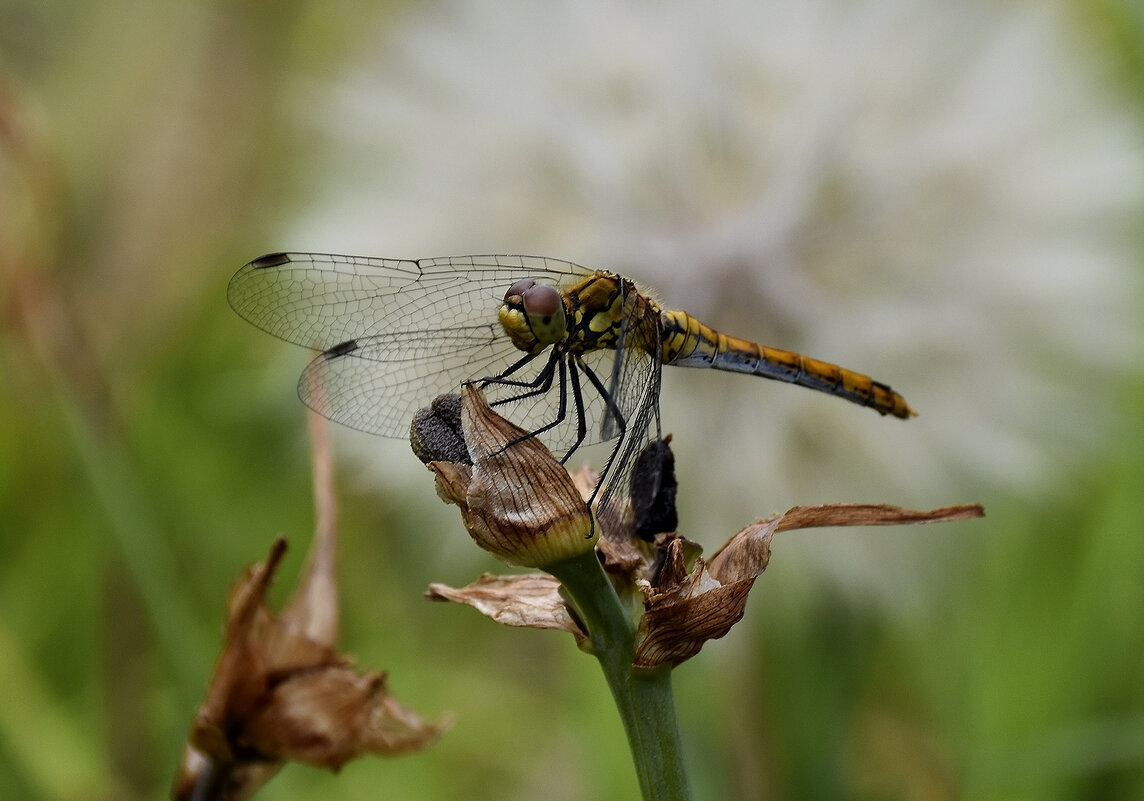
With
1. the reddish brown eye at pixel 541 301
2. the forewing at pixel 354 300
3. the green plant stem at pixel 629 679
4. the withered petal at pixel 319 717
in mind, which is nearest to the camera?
the green plant stem at pixel 629 679

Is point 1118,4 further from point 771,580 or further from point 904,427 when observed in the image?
point 771,580

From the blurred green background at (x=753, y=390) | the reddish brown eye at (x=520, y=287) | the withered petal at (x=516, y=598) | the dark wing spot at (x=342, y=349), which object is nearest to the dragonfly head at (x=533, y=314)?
the reddish brown eye at (x=520, y=287)

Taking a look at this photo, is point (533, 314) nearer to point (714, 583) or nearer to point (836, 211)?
point (714, 583)

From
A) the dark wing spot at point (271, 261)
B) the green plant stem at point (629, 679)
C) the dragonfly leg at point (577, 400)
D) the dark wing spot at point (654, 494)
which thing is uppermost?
the dark wing spot at point (271, 261)

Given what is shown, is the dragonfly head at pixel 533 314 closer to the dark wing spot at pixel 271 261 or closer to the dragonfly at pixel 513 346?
the dragonfly at pixel 513 346

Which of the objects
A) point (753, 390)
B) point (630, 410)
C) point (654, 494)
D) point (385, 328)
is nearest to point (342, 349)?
point (385, 328)

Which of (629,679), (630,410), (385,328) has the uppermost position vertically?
(385,328)
